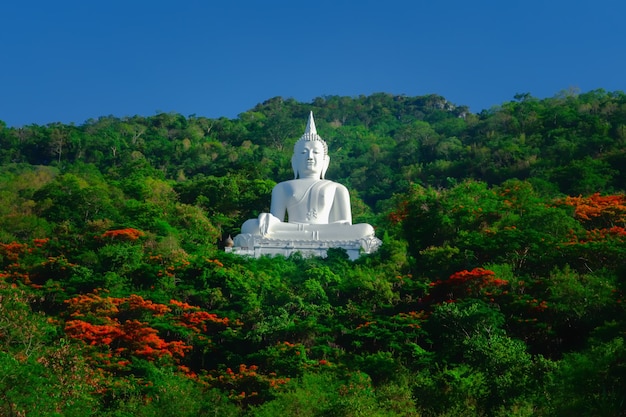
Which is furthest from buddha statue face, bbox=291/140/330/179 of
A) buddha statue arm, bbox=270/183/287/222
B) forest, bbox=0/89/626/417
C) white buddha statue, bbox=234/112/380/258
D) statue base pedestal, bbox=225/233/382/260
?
statue base pedestal, bbox=225/233/382/260

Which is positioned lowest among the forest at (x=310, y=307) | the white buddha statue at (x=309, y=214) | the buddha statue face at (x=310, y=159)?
the forest at (x=310, y=307)

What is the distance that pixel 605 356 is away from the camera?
41.9 feet

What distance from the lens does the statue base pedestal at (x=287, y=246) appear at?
23500 millimetres

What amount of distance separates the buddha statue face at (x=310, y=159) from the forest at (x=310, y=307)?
237cm

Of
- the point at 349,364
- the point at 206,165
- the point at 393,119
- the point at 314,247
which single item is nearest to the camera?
the point at 349,364

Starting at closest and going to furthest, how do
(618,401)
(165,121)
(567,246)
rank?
(618,401) < (567,246) < (165,121)

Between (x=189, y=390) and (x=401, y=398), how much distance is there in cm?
354

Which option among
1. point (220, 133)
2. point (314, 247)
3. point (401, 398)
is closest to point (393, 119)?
point (220, 133)

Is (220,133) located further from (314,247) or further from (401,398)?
(401,398)

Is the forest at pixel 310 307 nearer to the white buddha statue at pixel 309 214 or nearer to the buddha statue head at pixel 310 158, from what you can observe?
the white buddha statue at pixel 309 214

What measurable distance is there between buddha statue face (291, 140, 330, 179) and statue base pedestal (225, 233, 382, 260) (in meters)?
4.10

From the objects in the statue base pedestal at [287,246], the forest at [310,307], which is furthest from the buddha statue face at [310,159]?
the statue base pedestal at [287,246]

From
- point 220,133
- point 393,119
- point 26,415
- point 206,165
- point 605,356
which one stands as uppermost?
point 393,119

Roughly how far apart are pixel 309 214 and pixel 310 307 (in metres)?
7.58
